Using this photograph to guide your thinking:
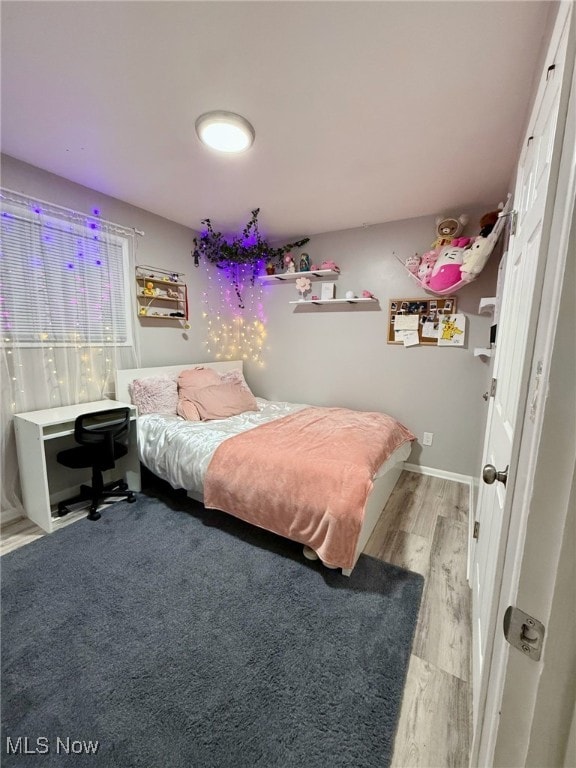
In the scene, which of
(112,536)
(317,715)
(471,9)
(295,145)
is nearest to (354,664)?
(317,715)

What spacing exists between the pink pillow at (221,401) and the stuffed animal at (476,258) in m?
2.29

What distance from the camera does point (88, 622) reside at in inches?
58.2

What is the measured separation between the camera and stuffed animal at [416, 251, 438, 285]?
9.18ft

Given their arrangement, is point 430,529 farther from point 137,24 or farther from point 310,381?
point 137,24

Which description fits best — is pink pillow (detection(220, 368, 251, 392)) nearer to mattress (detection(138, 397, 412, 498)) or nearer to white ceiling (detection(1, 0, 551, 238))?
mattress (detection(138, 397, 412, 498))

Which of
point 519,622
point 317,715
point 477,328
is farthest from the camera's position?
point 477,328

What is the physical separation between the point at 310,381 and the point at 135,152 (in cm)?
257

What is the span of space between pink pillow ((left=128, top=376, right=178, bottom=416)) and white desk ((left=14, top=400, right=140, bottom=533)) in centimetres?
17

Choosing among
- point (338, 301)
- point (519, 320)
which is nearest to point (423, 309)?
point (338, 301)

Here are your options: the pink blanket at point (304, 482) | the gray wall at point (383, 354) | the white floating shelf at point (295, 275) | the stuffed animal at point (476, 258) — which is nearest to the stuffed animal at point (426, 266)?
the gray wall at point (383, 354)

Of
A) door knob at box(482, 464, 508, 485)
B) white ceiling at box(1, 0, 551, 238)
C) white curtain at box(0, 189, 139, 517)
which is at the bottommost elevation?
door knob at box(482, 464, 508, 485)

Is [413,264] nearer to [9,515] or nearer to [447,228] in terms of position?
[447,228]

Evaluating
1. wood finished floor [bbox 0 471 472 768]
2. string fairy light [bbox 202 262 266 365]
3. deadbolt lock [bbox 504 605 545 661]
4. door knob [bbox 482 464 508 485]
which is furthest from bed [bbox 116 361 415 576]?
deadbolt lock [bbox 504 605 545 661]

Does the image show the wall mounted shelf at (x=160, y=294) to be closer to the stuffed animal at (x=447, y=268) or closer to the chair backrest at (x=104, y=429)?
the chair backrest at (x=104, y=429)
